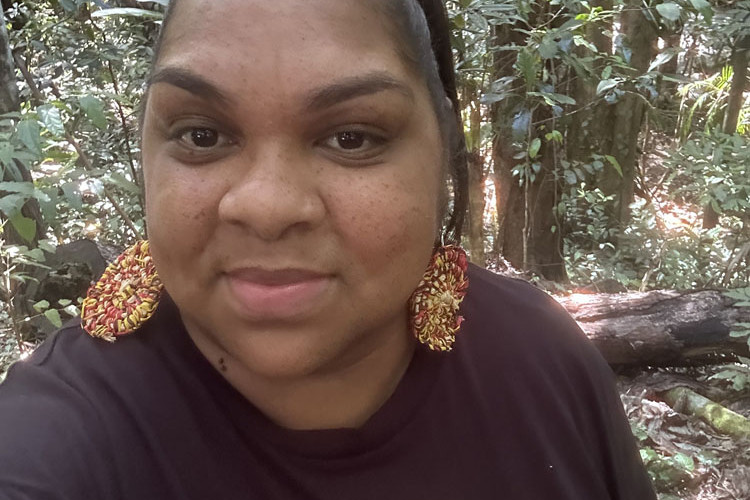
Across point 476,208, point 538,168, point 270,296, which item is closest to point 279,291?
point 270,296

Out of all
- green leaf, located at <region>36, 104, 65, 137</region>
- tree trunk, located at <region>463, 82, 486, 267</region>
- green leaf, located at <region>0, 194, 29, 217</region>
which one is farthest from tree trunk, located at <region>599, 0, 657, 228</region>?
green leaf, located at <region>0, 194, 29, 217</region>

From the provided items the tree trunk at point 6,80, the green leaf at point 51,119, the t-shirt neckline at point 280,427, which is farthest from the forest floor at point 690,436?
the tree trunk at point 6,80

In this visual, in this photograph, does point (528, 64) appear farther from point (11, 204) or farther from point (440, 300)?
point (11, 204)

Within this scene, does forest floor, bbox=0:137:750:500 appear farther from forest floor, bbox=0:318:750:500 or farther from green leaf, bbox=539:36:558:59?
green leaf, bbox=539:36:558:59

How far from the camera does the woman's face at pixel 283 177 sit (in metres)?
0.79

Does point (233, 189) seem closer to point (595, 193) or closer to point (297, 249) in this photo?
point (297, 249)

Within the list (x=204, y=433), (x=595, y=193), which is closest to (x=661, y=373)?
(x=595, y=193)

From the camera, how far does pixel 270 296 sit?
0.81 meters

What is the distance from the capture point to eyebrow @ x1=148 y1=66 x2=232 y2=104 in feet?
2.62

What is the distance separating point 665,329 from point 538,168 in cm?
107

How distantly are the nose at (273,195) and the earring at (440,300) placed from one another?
375mm

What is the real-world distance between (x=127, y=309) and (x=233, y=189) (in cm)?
30

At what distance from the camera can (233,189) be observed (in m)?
0.81

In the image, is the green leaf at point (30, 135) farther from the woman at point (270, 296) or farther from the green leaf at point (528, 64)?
the green leaf at point (528, 64)
